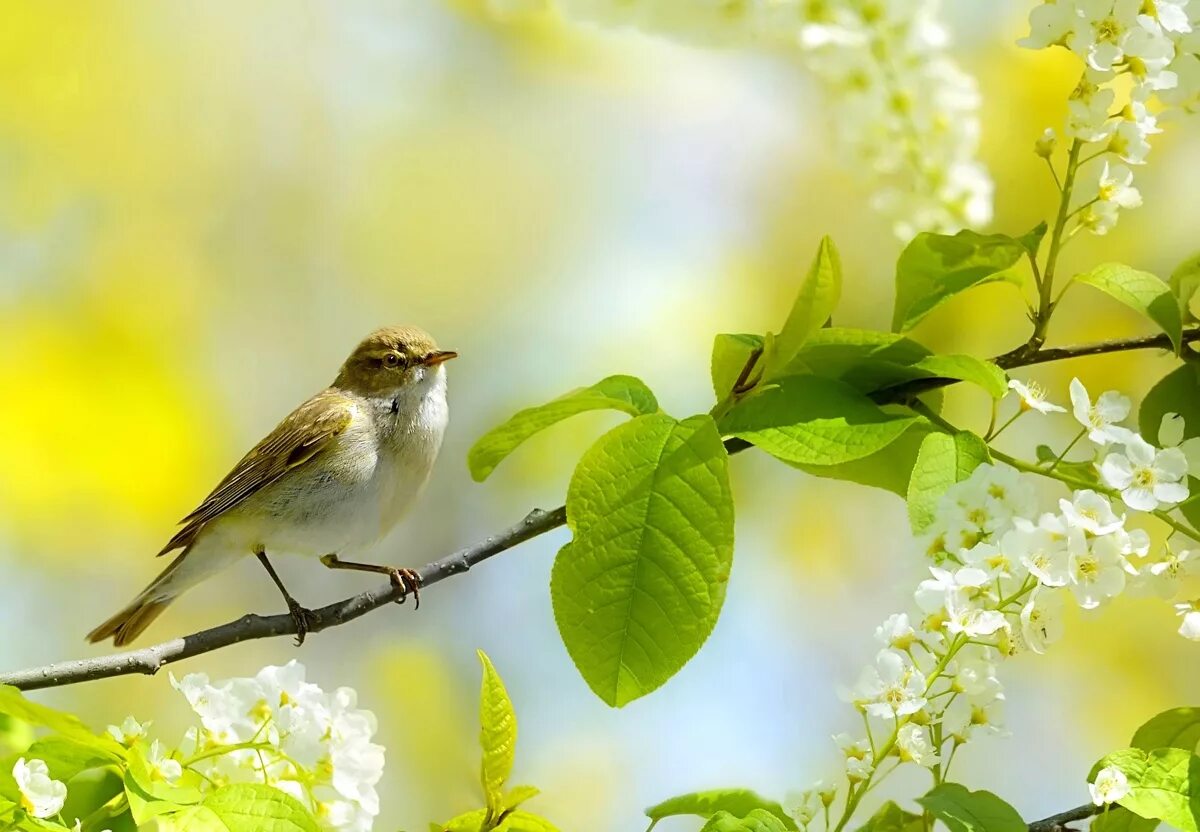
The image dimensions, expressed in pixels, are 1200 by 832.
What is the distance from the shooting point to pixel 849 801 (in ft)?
1.76

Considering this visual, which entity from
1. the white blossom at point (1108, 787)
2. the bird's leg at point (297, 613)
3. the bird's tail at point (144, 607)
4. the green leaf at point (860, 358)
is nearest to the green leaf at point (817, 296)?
the green leaf at point (860, 358)

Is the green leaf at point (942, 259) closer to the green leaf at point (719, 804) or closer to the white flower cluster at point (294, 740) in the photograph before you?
the green leaf at point (719, 804)

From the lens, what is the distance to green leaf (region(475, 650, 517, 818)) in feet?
1.92

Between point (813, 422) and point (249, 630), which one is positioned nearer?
point (813, 422)

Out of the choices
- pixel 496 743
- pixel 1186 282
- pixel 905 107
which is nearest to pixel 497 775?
pixel 496 743

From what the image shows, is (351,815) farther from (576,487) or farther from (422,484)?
(422,484)

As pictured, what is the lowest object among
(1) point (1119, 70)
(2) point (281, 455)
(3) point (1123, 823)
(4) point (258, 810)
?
(3) point (1123, 823)

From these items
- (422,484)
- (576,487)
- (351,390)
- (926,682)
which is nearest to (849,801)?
(926,682)

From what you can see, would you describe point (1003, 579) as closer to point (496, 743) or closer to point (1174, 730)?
point (1174, 730)

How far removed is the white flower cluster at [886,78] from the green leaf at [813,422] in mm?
350

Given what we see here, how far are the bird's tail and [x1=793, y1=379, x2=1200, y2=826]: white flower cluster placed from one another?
952 mm

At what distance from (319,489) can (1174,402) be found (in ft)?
2.94

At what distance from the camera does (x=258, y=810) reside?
50 centimetres

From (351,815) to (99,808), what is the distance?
0.49ft
